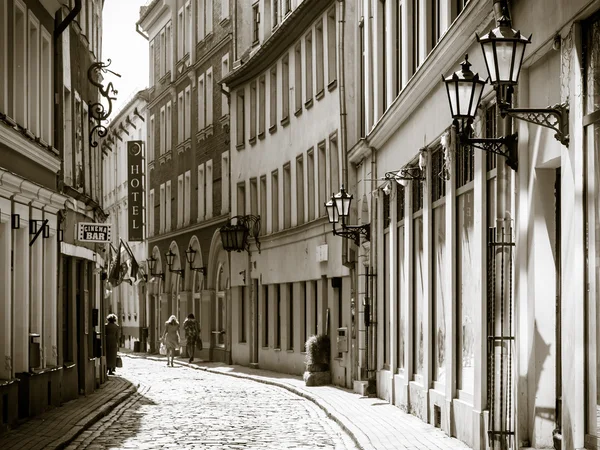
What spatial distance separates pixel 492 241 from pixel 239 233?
85.6 ft

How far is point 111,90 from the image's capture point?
2595 cm

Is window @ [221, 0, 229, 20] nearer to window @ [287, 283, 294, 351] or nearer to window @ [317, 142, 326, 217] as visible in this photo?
window @ [287, 283, 294, 351]

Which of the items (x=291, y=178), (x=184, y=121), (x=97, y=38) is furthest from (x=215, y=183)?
(x=97, y=38)

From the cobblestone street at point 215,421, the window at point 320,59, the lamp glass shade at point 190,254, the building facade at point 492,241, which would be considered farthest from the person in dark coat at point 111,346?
the lamp glass shade at point 190,254

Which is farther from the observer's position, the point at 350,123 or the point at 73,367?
the point at 350,123

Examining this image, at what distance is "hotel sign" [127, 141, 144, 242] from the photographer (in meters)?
54.9

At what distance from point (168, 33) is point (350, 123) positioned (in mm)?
26175

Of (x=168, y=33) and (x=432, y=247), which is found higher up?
(x=168, y=33)

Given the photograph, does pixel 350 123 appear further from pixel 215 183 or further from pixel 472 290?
pixel 215 183

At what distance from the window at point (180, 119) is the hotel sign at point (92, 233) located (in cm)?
2708

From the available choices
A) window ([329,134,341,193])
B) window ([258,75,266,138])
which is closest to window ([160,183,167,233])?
window ([258,75,266,138])

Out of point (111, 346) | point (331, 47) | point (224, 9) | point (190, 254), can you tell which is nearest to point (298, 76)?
point (331, 47)

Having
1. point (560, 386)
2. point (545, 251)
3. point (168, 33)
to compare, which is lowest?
point (560, 386)

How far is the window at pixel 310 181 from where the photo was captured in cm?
3344
